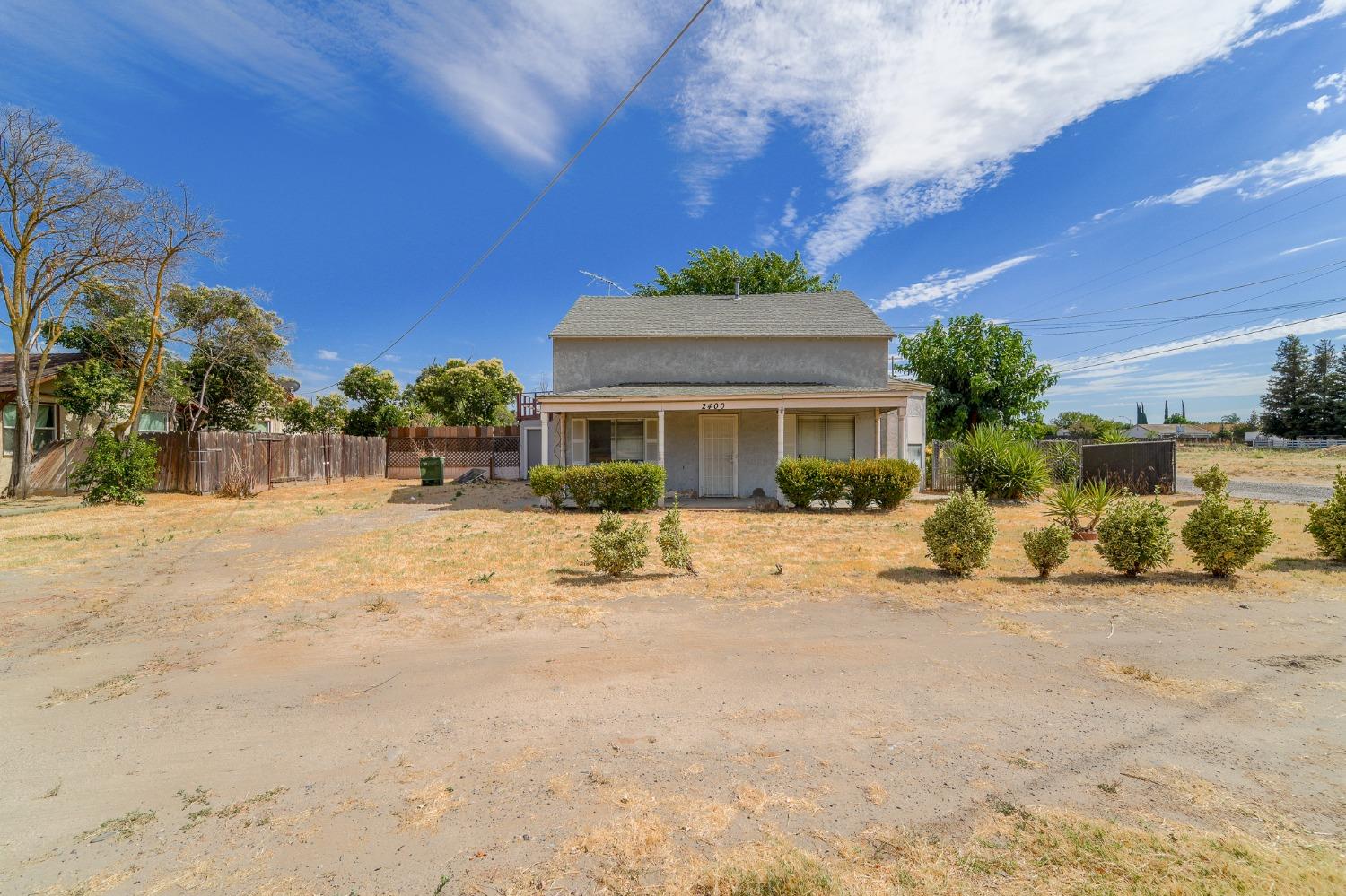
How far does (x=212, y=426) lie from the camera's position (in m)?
23.7

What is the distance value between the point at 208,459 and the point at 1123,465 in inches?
1148

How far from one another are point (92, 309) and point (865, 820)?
25.2 m

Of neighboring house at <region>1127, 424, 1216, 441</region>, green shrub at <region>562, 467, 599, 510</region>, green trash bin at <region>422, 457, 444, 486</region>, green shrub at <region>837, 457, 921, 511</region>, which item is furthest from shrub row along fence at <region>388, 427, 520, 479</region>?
neighboring house at <region>1127, 424, 1216, 441</region>

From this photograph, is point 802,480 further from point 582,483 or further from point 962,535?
point 962,535

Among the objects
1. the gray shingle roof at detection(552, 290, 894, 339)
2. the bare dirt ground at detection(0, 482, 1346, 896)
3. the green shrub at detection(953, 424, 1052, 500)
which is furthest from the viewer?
the gray shingle roof at detection(552, 290, 894, 339)

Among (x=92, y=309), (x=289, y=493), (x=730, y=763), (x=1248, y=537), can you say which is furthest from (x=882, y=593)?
(x=92, y=309)

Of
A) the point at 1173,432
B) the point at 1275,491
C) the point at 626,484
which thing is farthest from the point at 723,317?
the point at 1173,432

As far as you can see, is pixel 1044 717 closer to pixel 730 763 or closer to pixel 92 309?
pixel 730 763

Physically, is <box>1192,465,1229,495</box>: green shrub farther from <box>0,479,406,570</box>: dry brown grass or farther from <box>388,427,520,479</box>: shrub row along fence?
<box>388,427,520,479</box>: shrub row along fence

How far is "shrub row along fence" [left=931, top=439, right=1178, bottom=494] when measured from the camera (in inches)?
667

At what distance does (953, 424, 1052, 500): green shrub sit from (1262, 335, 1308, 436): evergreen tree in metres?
58.4

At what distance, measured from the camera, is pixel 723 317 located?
1902 centimetres

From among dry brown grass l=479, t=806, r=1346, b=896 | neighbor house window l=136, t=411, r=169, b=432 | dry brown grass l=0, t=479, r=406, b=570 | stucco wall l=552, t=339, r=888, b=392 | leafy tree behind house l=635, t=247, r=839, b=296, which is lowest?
dry brown grass l=479, t=806, r=1346, b=896

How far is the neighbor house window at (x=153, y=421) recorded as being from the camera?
66.3ft
